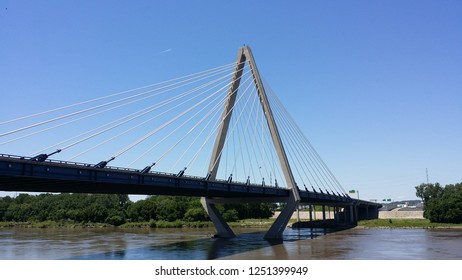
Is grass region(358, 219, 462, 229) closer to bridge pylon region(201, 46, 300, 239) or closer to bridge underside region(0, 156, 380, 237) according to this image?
bridge pylon region(201, 46, 300, 239)

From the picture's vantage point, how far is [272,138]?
198 ft

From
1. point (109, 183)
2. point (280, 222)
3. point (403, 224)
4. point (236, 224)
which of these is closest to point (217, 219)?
point (280, 222)

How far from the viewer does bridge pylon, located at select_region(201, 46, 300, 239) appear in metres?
59.3

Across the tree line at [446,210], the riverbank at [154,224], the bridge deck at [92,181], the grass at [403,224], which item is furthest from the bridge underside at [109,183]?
the tree line at [446,210]

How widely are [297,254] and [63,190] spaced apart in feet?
74.2

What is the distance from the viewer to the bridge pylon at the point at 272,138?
2334 inches

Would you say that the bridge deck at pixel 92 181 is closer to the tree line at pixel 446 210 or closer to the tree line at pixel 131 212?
the tree line at pixel 446 210

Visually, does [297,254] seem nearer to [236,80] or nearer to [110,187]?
[110,187]

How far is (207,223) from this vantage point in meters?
108

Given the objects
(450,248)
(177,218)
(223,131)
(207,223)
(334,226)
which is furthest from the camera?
(177,218)

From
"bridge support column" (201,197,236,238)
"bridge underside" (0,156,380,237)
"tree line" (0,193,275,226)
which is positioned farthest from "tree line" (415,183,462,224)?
"bridge support column" (201,197,236,238)

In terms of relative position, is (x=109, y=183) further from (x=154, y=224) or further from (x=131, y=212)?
(x=131, y=212)

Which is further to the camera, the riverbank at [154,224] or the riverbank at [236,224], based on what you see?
the riverbank at [154,224]
